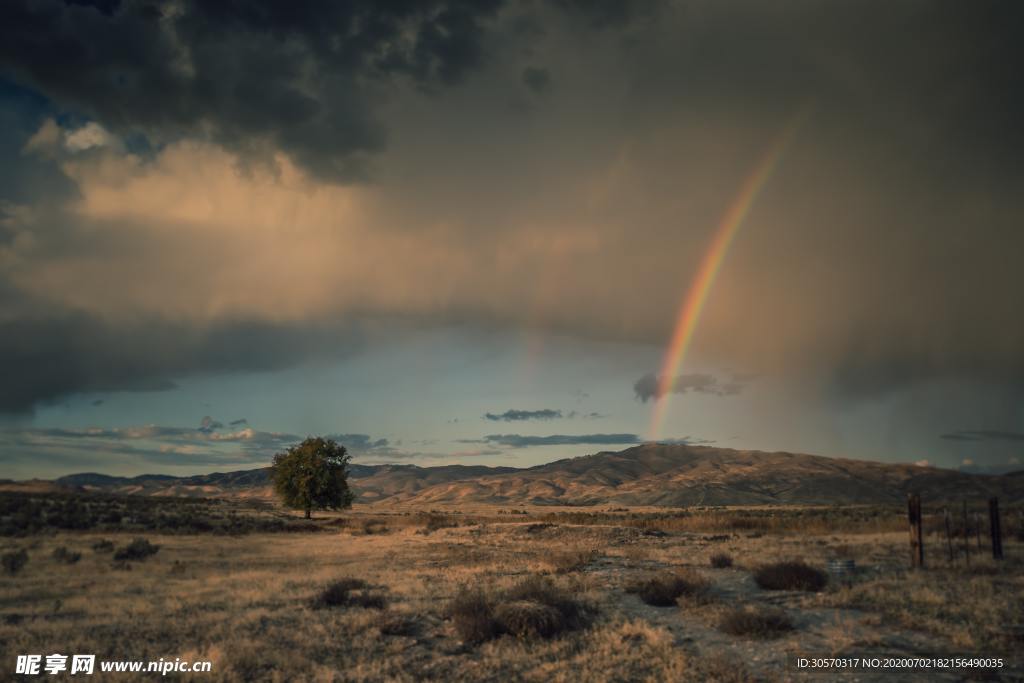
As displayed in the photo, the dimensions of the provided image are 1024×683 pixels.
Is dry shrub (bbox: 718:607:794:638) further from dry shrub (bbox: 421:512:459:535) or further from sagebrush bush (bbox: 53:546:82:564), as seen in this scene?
dry shrub (bbox: 421:512:459:535)

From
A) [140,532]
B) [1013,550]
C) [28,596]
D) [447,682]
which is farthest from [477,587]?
[140,532]

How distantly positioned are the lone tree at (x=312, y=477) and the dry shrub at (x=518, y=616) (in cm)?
5585

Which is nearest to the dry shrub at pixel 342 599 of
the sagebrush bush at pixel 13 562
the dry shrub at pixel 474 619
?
the dry shrub at pixel 474 619

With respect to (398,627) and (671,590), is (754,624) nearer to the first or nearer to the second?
(671,590)

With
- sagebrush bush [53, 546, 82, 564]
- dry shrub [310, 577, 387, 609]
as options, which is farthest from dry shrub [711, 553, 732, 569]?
sagebrush bush [53, 546, 82, 564]

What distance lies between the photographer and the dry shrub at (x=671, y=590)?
16.8m

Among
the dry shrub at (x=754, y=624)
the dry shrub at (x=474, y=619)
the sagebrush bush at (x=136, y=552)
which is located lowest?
the sagebrush bush at (x=136, y=552)

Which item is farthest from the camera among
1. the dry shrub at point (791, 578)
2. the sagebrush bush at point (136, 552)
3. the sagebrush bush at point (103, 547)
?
the sagebrush bush at point (103, 547)

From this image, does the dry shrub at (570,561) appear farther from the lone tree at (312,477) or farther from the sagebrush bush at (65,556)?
the lone tree at (312,477)

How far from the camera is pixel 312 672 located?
11.1 meters

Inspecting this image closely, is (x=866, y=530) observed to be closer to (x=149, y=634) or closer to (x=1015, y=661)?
(x=1015, y=661)

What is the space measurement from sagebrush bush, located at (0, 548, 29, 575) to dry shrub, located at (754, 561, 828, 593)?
25.3 m

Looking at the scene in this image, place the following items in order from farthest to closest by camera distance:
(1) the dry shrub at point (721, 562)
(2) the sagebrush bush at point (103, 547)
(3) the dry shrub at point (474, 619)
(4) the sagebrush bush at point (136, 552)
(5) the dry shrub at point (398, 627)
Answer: (2) the sagebrush bush at point (103, 547) < (4) the sagebrush bush at point (136, 552) < (1) the dry shrub at point (721, 562) < (5) the dry shrub at point (398, 627) < (3) the dry shrub at point (474, 619)

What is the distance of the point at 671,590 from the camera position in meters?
17.1
